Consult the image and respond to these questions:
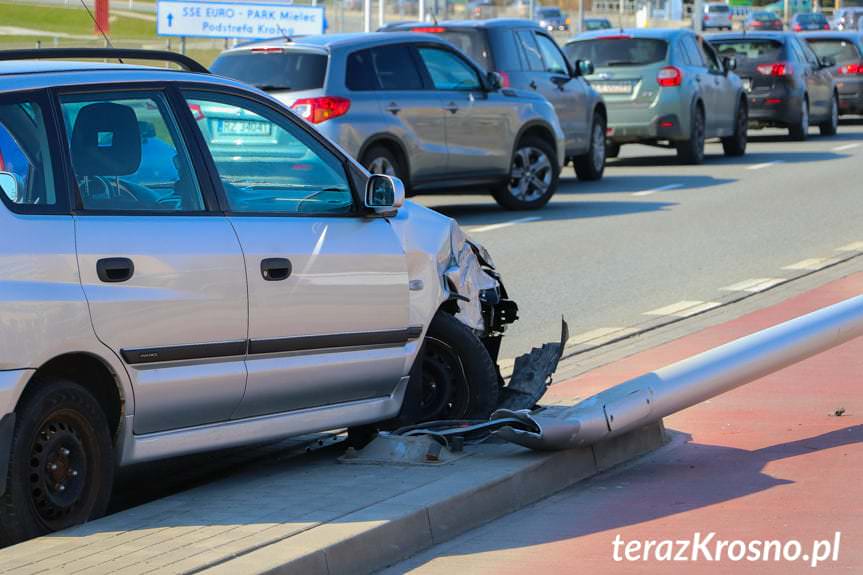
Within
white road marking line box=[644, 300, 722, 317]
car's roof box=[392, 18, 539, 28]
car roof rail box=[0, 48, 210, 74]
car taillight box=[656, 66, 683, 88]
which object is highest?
car roof rail box=[0, 48, 210, 74]

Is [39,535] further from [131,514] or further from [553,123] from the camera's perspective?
[553,123]

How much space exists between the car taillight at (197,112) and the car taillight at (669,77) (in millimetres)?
17513


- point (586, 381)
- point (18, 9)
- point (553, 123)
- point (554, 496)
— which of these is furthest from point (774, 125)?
point (554, 496)

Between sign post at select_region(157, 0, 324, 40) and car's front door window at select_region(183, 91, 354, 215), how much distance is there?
948 inches

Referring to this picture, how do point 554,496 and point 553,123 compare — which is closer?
point 554,496

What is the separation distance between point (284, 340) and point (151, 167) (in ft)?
2.62

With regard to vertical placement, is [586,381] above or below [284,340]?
below

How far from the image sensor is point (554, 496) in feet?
21.2

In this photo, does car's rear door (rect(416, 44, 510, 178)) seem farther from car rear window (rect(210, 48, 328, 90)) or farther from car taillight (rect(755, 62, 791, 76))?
car taillight (rect(755, 62, 791, 76))

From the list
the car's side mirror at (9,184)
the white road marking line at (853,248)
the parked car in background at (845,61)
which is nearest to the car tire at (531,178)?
the white road marking line at (853,248)

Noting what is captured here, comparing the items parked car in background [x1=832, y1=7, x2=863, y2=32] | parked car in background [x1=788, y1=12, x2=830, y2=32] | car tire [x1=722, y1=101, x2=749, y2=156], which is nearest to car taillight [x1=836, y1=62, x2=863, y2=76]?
car tire [x1=722, y1=101, x2=749, y2=156]

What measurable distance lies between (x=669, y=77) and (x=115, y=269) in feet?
60.3

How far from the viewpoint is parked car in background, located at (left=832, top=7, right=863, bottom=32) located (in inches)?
3597

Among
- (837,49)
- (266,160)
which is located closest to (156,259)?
(266,160)
